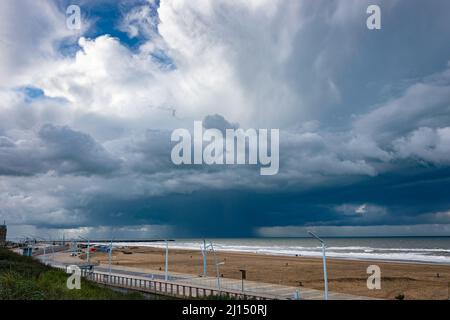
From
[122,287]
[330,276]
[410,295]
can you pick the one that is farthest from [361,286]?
[122,287]
